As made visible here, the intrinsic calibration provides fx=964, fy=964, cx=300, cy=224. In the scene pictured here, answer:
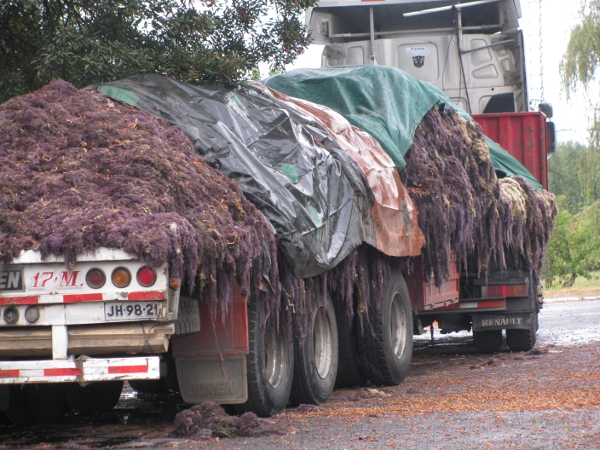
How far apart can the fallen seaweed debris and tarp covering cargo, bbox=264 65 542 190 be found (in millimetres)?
3912

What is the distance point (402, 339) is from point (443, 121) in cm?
250

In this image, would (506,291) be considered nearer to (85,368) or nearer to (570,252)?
(85,368)

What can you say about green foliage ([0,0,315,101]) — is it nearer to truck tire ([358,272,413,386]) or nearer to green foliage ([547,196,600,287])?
truck tire ([358,272,413,386])

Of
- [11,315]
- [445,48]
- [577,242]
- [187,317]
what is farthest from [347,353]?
[577,242]

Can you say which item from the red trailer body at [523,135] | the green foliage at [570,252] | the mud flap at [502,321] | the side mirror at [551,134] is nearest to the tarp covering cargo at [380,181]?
the mud flap at [502,321]

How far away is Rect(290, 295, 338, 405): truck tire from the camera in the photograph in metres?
7.52

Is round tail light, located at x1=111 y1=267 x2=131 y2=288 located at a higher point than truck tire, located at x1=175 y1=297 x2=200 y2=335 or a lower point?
higher

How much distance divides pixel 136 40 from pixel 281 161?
3686mm

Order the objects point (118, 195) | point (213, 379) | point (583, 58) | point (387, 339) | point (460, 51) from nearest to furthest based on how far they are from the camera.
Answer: point (118, 195) < point (213, 379) < point (387, 339) < point (460, 51) < point (583, 58)

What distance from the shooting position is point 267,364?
711cm

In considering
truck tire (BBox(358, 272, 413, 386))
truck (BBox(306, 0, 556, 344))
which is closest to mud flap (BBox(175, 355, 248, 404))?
truck tire (BBox(358, 272, 413, 386))

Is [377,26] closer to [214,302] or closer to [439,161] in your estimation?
[439,161]

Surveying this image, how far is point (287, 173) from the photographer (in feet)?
24.2

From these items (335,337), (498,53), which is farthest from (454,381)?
(498,53)
